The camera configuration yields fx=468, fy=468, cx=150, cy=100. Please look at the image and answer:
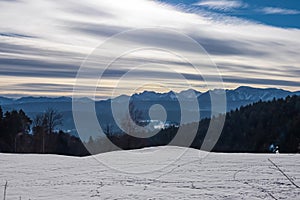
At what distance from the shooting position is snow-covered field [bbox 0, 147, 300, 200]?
38.7 feet

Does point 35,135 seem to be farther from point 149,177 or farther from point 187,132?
point 149,177

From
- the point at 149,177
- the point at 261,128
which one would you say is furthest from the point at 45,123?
the point at 261,128

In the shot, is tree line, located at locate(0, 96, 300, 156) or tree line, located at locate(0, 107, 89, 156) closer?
tree line, located at locate(0, 96, 300, 156)

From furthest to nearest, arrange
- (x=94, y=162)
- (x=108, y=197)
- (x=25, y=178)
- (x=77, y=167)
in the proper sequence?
(x=94, y=162), (x=77, y=167), (x=25, y=178), (x=108, y=197)

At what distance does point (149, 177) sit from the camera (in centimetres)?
1460

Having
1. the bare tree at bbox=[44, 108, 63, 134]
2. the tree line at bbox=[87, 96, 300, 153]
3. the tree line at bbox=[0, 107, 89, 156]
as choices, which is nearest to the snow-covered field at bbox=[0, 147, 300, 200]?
the tree line at bbox=[0, 107, 89, 156]

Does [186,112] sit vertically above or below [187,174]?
above

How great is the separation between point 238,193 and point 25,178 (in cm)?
648

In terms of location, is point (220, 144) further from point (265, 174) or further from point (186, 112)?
point (265, 174)

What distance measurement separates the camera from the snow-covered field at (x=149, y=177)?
11781mm

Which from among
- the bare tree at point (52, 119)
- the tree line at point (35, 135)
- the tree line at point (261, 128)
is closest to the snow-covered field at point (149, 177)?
the tree line at point (35, 135)

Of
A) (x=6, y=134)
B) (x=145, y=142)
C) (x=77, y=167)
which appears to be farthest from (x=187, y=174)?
(x=6, y=134)

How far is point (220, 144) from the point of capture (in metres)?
75.4

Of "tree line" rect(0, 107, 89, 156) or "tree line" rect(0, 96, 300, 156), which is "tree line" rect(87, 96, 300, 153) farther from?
"tree line" rect(0, 107, 89, 156)
